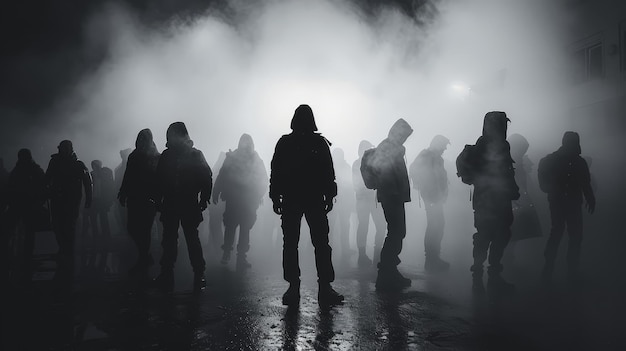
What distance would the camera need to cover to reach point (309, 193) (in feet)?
12.8

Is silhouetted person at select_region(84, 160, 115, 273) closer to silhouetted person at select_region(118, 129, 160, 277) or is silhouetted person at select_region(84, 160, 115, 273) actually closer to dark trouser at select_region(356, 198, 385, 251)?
silhouetted person at select_region(118, 129, 160, 277)

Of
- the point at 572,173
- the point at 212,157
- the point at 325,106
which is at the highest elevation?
the point at 325,106

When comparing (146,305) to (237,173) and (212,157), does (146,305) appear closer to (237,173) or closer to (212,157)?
(237,173)

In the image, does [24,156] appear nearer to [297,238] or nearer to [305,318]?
[297,238]

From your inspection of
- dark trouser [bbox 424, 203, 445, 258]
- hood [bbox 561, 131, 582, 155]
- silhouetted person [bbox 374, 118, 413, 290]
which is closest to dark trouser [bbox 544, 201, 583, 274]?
hood [bbox 561, 131, 582, 155]

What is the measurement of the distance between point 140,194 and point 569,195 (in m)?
6.06

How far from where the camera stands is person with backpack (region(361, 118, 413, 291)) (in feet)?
16.1

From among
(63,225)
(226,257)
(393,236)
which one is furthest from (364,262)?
(63,225)

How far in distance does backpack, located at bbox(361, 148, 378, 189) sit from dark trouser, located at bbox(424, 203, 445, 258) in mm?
1990

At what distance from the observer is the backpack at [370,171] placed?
5273 mm

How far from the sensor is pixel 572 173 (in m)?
5.55

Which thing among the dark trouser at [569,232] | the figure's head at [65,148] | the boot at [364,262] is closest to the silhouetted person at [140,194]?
the figure's head at [65,148]

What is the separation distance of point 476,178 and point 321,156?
2.06 m

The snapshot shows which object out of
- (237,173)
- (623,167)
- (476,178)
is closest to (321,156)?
(476,178)
